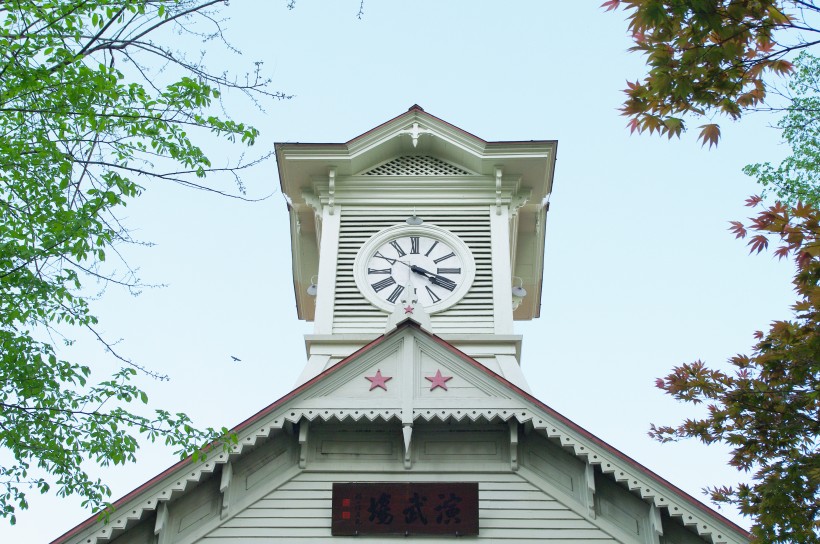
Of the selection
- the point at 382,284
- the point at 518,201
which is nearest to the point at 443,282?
the point at 382,284

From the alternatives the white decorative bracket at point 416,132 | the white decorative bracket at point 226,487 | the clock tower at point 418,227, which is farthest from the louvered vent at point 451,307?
the white decorative bracket at point 226,487

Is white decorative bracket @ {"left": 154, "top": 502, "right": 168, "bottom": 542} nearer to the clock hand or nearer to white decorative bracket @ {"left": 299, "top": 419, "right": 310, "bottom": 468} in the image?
white decorative bracket @ {"left": 299, "top": 419, "right": 310, "bottom": 468}

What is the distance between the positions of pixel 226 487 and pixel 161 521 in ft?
2.84

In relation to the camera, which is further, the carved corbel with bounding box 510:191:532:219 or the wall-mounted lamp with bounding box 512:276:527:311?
the carved corbel with bounding box 510:191:532:219

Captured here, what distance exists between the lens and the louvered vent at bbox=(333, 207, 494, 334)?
17.5m

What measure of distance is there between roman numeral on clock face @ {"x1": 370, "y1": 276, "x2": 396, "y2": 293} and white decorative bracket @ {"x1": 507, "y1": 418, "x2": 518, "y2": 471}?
5.35m

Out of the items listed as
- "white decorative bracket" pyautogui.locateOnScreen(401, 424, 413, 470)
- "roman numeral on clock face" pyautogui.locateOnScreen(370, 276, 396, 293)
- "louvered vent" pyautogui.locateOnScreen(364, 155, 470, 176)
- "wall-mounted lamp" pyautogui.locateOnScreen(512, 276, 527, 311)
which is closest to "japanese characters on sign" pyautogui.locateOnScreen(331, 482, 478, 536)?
"white decorative bracket" pyautogui.locateOnScreen(401, 424, 413, 470)

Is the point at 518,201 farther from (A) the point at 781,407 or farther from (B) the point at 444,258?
(A) the point at 781,407

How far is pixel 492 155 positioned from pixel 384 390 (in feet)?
23.4

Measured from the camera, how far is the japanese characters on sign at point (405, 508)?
1244cm

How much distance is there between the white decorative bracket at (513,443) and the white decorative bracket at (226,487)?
11.6ft

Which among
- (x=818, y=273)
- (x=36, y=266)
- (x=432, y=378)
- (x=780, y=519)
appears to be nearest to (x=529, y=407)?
(x=432, y=378)

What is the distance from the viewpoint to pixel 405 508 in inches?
498

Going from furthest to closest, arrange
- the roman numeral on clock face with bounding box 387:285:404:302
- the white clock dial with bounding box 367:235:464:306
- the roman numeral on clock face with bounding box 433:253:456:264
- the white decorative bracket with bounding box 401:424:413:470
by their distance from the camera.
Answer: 1. the roman numeral on clock face with bounding box 433:253:456:264
2. the white clock dial with bounding box 367:235:464:306
3. the roman numeral on clock face with bounding box 387:285:404:302
4. the white decorative bracket with bounding box 401:424:413:470
